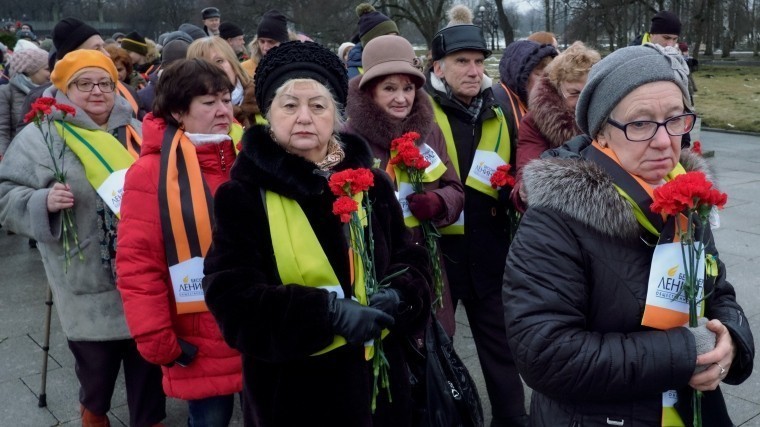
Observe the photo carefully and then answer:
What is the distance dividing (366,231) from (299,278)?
304 millimetres

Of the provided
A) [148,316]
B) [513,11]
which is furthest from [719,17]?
[148,316]

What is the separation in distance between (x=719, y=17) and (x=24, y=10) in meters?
43.4

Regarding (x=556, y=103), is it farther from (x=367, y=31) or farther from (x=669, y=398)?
(x=367, y=31)

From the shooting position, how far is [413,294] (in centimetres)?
255

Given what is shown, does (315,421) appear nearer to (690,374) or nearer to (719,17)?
(690,374)

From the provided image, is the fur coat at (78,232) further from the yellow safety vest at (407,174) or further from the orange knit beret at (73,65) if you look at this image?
the yellow safety vest at (407,174)

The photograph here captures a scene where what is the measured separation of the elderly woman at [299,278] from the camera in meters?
2.29

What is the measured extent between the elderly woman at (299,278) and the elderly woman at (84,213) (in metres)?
1.34

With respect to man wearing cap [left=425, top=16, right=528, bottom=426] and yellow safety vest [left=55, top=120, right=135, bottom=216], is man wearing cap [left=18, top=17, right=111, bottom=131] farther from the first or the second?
man wearing cap [left=425, top=16, right=528, bottom=426]

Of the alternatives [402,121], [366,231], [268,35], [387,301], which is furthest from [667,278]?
[268,35]

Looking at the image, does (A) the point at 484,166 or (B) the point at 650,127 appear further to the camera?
(A) the point at 484,166

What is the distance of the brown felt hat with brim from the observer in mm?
3520

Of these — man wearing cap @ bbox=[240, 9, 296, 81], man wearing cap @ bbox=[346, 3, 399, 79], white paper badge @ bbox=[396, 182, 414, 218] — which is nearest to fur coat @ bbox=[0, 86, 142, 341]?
white paper badge @ bbox=[396, 182, 414, 218]

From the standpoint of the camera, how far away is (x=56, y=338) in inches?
215
